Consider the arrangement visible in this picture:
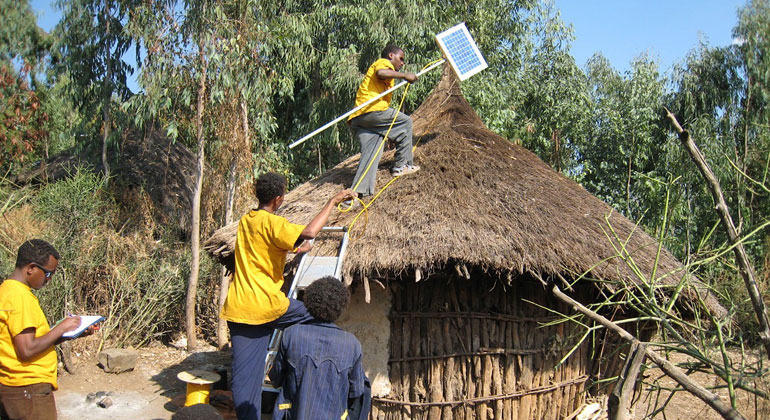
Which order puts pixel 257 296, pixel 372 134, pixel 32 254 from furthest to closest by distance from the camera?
pixel 372 134 → pixel 257 296 → pixel 32 254

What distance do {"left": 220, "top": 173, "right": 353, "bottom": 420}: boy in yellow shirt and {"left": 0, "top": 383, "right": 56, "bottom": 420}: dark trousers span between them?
1.06 m

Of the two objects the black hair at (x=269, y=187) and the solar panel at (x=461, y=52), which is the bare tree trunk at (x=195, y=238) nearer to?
the solar panel at (x=461, y=52)

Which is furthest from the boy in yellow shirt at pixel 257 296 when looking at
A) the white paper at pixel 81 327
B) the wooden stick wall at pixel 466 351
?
the wooden stick wall at pixel 466 351

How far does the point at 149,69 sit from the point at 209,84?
0.80 m

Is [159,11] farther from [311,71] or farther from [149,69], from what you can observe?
[311,71]

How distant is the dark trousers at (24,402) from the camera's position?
3283 millimetres

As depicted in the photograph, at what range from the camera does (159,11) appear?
8656mm

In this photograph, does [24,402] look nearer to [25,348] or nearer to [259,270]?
[25,348]

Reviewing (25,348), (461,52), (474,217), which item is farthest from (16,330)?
(461,52)

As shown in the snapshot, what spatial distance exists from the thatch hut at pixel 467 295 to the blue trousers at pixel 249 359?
4.52 feet

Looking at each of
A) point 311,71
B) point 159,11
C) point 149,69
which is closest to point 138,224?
point 149,69

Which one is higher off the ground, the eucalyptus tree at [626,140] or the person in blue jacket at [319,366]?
the eucalyptus tree at [626,140]

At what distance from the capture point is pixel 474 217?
232 inches

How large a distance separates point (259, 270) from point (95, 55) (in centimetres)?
754
